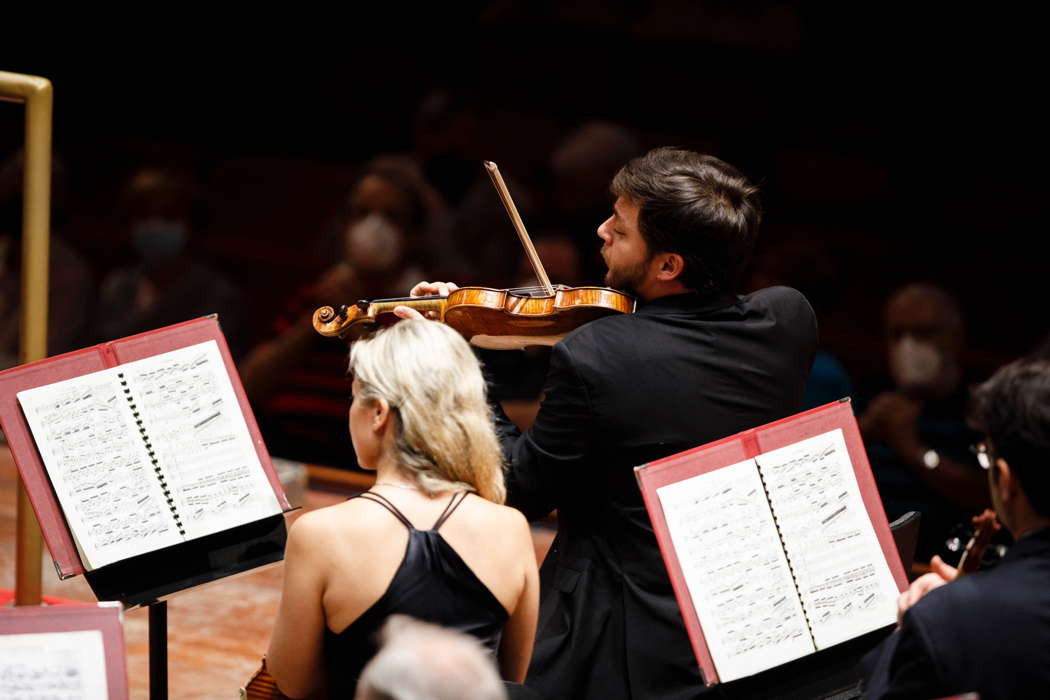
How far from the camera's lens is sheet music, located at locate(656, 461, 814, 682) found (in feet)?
7.61

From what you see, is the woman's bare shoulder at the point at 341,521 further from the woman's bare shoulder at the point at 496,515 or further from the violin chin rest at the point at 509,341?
the violin chin rest at the point at 509,341

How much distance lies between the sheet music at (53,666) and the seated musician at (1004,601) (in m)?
1.33

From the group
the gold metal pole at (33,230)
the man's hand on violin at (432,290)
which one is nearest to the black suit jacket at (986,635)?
the man's hand on violin at (432,290)

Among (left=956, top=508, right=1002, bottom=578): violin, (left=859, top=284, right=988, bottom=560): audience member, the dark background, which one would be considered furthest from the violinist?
(left=859, top=284, right=988, bottom=560): audience member

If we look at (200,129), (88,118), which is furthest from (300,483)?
(88,118)

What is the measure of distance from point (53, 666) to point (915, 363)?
3783 mm

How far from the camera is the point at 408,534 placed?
7.28 feet

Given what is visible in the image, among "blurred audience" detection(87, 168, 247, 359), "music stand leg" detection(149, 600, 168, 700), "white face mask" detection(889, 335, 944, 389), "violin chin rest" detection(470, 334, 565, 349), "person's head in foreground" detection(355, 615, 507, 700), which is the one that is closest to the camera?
"person's head in foreground" detection(355, 615, 507, 700)

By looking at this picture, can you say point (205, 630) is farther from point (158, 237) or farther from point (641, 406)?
point (158, 237)

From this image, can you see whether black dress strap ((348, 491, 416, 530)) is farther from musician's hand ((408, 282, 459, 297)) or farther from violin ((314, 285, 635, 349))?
musician's hand ((408, 282, 459, 297))

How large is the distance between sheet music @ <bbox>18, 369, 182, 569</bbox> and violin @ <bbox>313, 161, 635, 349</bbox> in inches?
19.6

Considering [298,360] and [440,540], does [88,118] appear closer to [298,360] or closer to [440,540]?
[298,360]

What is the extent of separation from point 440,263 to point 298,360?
0.82 metres

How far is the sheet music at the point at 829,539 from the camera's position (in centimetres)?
243
